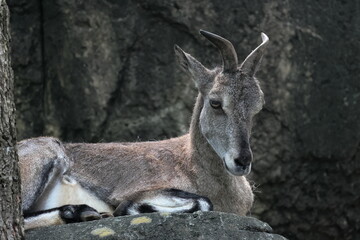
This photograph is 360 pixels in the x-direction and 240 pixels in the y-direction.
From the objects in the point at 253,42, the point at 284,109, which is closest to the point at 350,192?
the point at 284,109

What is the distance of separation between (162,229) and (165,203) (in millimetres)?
1551

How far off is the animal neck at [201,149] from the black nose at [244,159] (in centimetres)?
92

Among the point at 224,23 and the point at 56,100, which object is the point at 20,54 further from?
the point at 224,23

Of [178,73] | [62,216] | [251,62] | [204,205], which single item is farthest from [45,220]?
[178,73]

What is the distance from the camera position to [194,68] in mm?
11789

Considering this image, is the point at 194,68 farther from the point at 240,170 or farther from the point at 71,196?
the point at 71,196

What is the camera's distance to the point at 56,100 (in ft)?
49.6

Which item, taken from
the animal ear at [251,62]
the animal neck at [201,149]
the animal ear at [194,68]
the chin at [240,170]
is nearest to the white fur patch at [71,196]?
the animal neck at [201,149]

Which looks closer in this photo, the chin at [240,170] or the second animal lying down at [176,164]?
the chin at [240,170]

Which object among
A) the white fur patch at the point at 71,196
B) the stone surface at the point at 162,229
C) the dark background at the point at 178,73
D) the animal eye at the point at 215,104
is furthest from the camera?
the dark background at the point at 178,73

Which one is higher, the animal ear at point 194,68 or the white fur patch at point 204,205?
the animal ear at point 194,68

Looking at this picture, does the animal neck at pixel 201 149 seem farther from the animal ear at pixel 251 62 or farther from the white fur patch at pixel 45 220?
the white fur patch at pixel 45 220

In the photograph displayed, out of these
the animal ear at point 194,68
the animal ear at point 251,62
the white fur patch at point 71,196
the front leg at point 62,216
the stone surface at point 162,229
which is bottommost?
the white fur patch at point 71,196

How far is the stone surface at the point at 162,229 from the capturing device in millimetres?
9148
